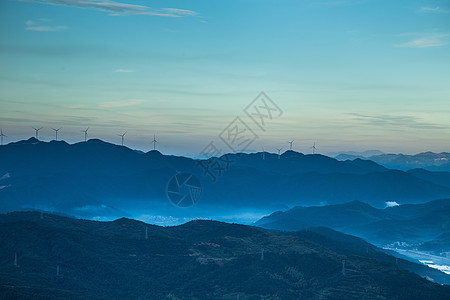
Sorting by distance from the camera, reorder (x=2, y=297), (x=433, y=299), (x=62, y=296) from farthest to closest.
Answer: (x=433, y=299), (x=62, y=296), (x=2, y=297)

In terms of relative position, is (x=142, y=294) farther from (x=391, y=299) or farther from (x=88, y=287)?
(x=391, y=299)

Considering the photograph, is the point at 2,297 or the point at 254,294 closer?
the point at 2,297

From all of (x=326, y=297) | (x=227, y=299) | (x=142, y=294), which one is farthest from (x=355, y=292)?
(x=142, y=294)

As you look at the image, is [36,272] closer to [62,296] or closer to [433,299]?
[62,296]

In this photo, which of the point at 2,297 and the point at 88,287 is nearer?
the point at 2,297

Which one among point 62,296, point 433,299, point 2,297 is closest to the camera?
point 2,297

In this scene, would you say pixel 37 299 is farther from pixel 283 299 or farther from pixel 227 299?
pixel 283 299

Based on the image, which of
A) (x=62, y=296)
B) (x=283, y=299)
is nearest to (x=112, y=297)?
(x=62, y=296)

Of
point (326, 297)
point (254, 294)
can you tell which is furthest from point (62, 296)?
point (326, 297)
